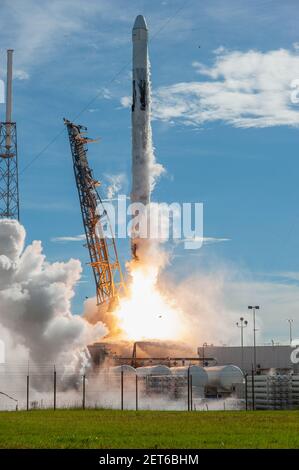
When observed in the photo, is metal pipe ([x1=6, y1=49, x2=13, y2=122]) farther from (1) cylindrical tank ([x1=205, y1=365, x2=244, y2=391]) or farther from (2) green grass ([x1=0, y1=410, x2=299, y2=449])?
(2) green grass ([x1=0, y1=410, x2=299, y2=449])

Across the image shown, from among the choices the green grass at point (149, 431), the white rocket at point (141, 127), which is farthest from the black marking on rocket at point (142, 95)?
the green grass at point (149, 431)

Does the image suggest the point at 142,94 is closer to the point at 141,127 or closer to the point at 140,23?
the point at 141,127

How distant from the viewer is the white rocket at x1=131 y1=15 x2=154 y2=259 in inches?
3846

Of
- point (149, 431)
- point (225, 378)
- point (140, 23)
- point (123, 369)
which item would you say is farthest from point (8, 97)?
point (149, 431)

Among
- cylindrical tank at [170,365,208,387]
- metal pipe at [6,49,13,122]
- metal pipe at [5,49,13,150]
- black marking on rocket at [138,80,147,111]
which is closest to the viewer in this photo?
cylindrical tank at [170,365,208,387]

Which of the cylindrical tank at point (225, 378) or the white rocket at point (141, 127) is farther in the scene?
the white rocket at point (141, 127)

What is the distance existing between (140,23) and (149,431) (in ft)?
221

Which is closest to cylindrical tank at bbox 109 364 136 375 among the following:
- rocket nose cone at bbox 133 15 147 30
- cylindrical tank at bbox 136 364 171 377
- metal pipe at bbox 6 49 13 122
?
cylindrical tank at bbox 136 364 171 377

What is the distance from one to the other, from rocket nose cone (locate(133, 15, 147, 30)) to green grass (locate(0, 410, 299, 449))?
5601cm

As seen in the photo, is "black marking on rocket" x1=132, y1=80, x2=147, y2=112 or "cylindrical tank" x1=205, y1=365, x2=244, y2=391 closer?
"cylindrical tank" x1=205, y1=365, x2=244, y2=391

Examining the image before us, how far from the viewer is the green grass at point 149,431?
34.3 m

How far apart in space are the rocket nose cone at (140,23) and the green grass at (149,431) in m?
56.0

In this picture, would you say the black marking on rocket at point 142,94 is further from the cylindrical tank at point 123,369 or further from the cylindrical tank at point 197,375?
the cylindrical tank at point 197,375
